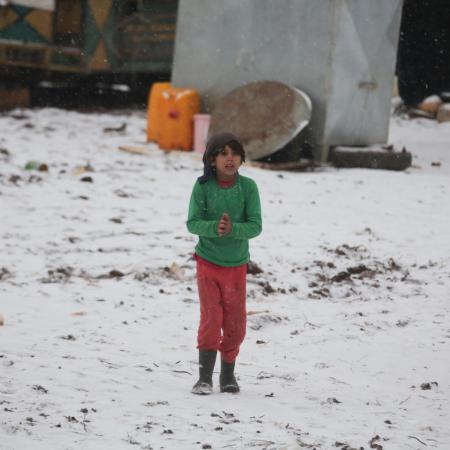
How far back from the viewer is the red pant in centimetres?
315

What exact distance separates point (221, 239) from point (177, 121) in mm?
8324

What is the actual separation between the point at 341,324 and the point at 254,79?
7.27 meters

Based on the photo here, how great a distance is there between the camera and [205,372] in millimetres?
3232

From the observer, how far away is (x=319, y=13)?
1025cm

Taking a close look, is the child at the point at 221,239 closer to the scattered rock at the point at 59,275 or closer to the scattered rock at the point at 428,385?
the scattered rock at the point at 428,385

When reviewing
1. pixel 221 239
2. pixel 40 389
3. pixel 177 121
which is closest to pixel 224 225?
pixel 221 239

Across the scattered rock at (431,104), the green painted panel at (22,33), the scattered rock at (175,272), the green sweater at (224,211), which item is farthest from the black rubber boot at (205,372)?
the scattered rock at (431,104)

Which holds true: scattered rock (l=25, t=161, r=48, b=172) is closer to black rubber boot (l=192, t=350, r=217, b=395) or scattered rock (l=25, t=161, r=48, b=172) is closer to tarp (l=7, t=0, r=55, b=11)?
black rubber boot (l=192, t=350, r=217, b=395)

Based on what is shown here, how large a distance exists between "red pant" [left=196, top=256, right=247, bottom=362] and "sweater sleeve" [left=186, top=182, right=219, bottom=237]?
6.9 inches

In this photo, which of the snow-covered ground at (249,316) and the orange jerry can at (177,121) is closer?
the snow-covered ground at (249,316)

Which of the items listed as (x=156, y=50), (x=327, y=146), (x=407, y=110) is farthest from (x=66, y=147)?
(x=407, y=110)

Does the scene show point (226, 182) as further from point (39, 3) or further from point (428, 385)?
point (39, 3)

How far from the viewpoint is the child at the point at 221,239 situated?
312cm

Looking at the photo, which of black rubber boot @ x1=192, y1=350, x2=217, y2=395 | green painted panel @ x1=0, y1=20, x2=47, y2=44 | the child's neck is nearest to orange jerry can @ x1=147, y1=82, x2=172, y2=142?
green painted panel @ x1=0, y1=20, x2=47, y2=44
